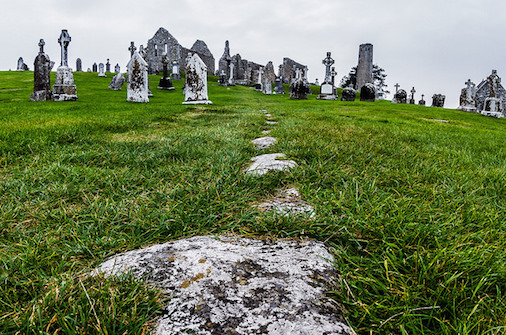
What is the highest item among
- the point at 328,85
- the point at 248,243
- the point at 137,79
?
the point at 328,85

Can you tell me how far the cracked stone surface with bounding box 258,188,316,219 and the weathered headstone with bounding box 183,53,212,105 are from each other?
34.8ft

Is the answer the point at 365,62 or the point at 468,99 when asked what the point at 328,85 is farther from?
the point at 365,62

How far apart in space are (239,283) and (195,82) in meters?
11.8

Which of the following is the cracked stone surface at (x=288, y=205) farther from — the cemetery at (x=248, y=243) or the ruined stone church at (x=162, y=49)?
the ruined stone church at (x=162, y=49)

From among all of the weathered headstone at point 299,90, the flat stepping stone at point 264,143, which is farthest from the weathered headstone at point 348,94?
the flat stepping stone at point 264,143

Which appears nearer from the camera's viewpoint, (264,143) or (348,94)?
(264,143)

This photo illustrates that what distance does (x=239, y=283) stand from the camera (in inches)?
46.5

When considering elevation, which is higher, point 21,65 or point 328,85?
point 21,65

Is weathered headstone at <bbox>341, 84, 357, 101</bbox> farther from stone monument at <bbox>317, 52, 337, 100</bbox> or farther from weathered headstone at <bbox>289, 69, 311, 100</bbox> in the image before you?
weathered headstone at <bbox>289, 69, 311, 100</bbox>

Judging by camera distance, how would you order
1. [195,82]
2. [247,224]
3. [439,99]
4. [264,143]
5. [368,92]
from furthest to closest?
[439,99] < [368,92] < [195,82] < [264,143] < [247,224]

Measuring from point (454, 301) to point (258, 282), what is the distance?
71 centimetres

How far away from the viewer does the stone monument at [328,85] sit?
23.2 m

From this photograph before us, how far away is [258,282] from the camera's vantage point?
1193mm

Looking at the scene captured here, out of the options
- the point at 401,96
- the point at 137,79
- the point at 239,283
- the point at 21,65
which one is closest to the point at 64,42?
the point at 137,79
